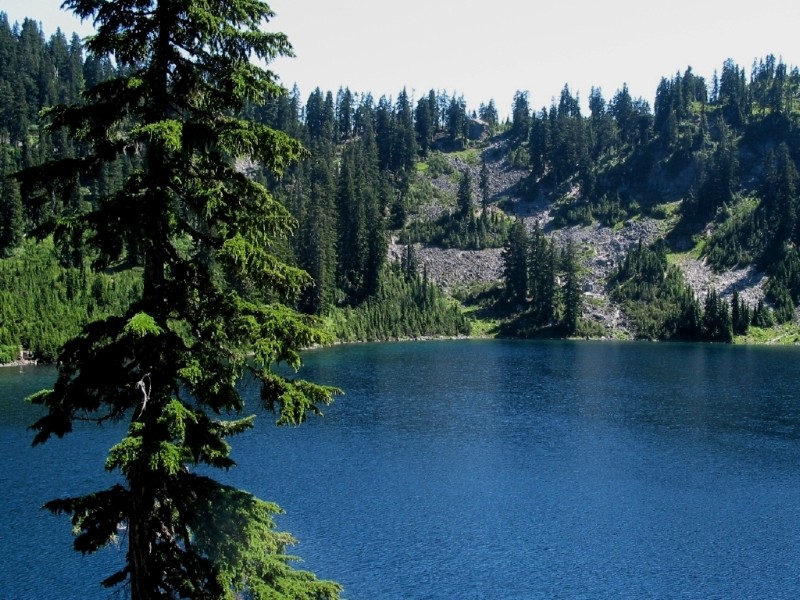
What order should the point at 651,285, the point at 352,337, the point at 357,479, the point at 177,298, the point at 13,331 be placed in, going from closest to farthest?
1. the point at 177,298
2. the point at 357,479
3. the point at 13,331
4. the point at 352,337
5. the point at 651,285

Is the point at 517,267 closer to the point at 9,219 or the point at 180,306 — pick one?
the point at 9,219

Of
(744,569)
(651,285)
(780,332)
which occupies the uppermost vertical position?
(651,285)

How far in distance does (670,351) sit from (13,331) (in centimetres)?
10974

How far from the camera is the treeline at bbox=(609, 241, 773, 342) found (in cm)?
15300

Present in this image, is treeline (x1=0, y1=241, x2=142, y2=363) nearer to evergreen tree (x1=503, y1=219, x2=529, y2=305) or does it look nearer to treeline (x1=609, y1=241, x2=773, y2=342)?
evergreen tree (x1=503, y1=219, x2=529, y2=305)

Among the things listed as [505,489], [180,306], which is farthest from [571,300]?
[180,306]

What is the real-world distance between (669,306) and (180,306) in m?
162

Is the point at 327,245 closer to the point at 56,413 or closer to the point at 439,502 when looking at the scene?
the point at 439,502

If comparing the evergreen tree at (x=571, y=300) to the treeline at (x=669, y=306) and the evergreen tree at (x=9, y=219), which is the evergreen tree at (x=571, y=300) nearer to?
the treeline at (x=669, y=306)

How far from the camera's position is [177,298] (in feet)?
43.8

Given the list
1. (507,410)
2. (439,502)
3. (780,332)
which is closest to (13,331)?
(507,410)

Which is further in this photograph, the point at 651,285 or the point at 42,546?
the point at 651,285

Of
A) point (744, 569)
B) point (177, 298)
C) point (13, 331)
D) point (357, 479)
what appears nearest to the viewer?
point (177, 298)

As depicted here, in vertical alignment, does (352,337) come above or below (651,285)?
below
